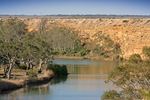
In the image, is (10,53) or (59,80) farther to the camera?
(59,80)

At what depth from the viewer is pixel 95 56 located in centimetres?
8719

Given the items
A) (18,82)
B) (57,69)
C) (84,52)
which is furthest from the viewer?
(84,52)

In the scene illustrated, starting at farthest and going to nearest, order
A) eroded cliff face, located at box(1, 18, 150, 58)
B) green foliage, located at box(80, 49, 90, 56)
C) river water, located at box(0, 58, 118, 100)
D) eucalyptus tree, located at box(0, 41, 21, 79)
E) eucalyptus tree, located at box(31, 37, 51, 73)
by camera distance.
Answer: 1. green foliage, located at box(80, 49, 90, 56)
2. eroded cliff face, located at box(1, 18, 150, 58)
3. eucalyptus tree, located at box(31, 37, 51, 73)
4. eucalyptus tree, located at box(0, 41, 21, 79)
5. river water, located at box(0, 58, 118, 100)

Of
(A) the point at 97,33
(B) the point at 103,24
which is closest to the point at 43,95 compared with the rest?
(A) the point at 97,33

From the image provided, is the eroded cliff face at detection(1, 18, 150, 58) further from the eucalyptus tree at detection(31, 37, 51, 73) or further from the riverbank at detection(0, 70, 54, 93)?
the riverbank at detection(0, 70, 54, 93)

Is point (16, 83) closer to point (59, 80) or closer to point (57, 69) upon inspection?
point (59, 80)

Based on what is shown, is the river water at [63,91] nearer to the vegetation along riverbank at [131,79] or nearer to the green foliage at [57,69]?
the green foliage at [57,69]

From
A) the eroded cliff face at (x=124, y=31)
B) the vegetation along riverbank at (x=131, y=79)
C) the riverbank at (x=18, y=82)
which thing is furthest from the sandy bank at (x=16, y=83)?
the eroded cliff face at (x=124, y=31)

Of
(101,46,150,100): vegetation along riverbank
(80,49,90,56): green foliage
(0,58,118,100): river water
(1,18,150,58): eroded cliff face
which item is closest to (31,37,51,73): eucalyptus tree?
(0,58,118,100): river water

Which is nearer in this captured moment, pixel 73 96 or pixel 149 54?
pixel 149 54

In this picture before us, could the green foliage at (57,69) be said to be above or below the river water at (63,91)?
above

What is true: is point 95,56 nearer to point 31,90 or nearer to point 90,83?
point 90,83

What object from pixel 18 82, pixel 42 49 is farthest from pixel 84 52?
pixel 18 82

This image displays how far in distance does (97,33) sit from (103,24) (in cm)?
841
